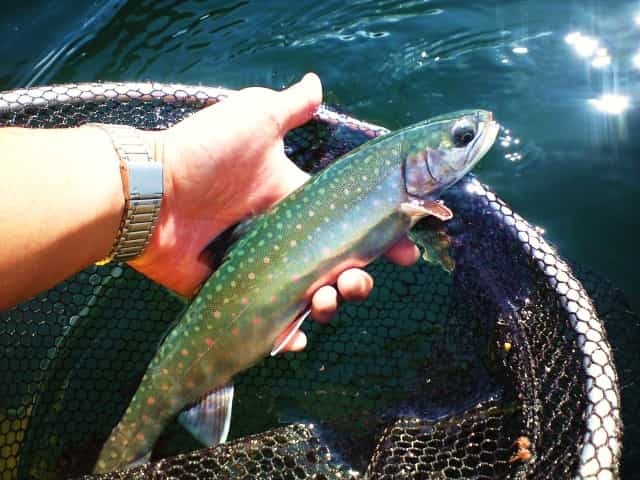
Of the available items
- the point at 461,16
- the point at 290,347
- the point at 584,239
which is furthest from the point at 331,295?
the point at 461,16

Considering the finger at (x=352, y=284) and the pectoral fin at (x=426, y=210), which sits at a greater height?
the pectoral fin at (x=426, y=210)

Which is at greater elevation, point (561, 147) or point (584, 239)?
point (561, 147)

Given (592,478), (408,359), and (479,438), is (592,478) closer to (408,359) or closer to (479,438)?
(479,438)

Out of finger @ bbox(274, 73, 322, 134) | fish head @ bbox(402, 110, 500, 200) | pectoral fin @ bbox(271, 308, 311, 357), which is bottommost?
pectoral fin @ bbox(271, 308, 311, 357)

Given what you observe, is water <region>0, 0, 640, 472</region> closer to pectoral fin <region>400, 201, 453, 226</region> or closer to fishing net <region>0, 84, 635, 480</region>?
fishing net <region>0, 84, 635, 480</region>

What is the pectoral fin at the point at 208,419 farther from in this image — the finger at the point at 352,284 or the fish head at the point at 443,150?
the fish head at the point at 443,150

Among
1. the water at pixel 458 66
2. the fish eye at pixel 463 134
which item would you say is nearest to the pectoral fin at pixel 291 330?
the fish eye at pixel 463 134

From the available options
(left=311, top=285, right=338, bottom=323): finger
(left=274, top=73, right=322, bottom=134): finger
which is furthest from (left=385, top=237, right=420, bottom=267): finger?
(left=274, top=73, right=322, bottom=134): finger
